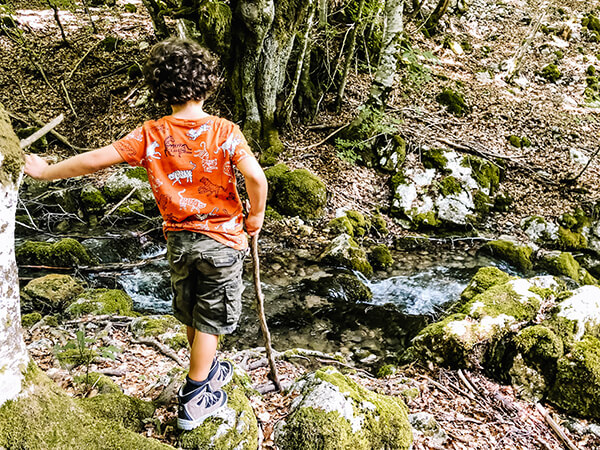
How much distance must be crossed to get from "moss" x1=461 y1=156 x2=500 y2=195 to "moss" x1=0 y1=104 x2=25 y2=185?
8.95m

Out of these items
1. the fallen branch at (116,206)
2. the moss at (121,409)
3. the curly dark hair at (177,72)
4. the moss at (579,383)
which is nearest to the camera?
the curly dark hair at (177,72)

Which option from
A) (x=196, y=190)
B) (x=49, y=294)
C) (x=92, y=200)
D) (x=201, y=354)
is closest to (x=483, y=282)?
(x=201, y=354)

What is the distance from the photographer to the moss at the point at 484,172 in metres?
8.93

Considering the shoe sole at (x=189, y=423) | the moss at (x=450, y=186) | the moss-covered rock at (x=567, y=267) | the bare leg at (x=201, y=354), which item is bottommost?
the moss-covered rock at (x=567, y=267)

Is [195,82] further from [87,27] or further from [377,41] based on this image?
[87,27]

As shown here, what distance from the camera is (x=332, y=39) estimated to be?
9891 millimetres

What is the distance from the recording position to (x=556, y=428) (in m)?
3.03

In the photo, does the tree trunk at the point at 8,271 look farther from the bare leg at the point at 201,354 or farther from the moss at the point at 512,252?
the moss at the point at 512,252

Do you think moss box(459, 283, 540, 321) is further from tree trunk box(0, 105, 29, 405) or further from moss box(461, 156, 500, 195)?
moss box(461, 156, 500, 195)

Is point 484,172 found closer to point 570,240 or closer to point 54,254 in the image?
point 570,240

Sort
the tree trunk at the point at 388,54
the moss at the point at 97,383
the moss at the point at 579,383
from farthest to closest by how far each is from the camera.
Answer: the tree trunk at the point at 388,54, the moss at the point at 579,383, the moss at the point at 97,383

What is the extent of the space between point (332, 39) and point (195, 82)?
8913 mm

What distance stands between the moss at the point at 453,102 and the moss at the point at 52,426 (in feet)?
35.3

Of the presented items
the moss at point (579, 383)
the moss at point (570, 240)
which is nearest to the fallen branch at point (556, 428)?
the moss at point (579, 383)
